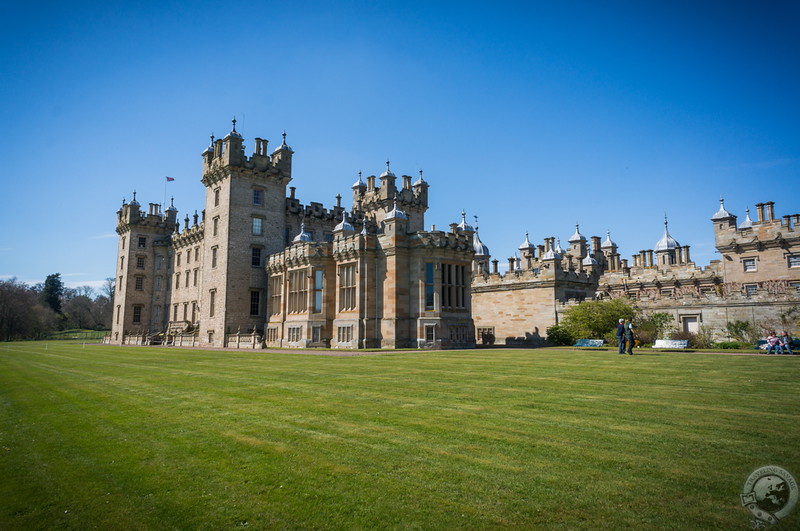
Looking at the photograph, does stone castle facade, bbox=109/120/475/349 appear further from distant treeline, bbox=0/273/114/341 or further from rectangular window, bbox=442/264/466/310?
distant treeline, bbox=0/273/114/341

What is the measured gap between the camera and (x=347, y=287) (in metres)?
35.3

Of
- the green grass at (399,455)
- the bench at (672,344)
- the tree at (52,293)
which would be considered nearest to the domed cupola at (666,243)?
the bench at (672,344)

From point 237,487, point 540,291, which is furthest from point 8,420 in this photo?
point 540,291

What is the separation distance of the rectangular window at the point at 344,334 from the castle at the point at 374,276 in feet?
0.32

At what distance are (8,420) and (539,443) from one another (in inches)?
380

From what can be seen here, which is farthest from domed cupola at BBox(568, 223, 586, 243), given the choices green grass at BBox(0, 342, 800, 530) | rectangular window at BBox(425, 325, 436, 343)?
green grass at BBox(0, 342, 800, 530)

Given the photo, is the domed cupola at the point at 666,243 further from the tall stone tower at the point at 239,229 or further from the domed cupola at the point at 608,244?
the tall stone tower at the point at 239,229

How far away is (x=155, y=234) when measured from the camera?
64.3 meters

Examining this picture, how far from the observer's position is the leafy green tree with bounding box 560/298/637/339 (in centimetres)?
3441

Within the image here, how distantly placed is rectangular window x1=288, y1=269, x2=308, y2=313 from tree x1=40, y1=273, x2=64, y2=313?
9993 cm

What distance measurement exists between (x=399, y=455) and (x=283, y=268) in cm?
3574

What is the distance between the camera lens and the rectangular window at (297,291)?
3841cm

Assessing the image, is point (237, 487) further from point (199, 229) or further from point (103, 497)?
point (199, 229)

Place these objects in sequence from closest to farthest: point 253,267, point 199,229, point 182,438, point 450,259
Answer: point 182,438, point 450,259, point 253,267, point 199,229
